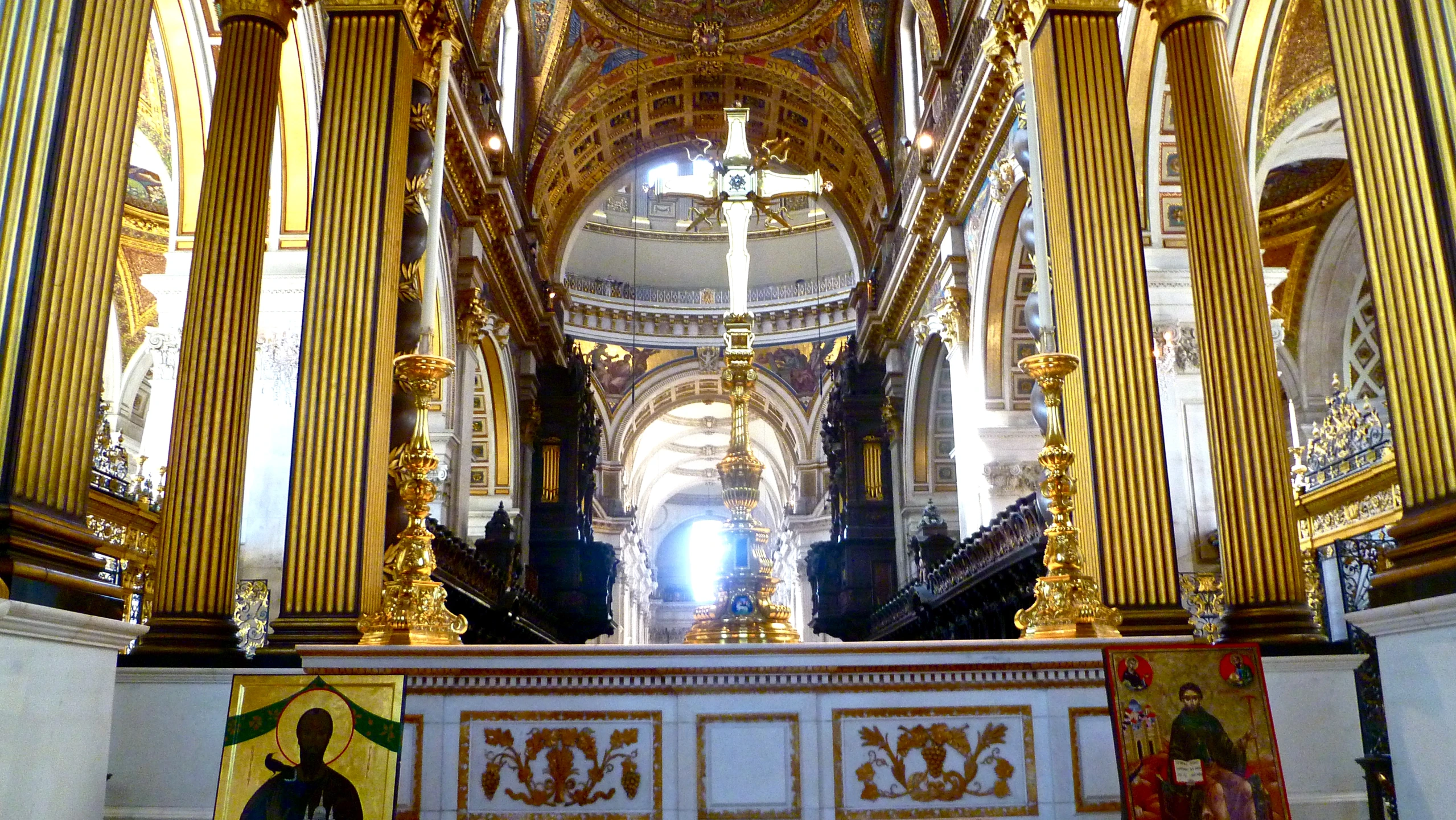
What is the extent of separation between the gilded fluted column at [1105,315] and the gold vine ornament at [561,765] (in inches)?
118

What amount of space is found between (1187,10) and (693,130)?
14.2 meters

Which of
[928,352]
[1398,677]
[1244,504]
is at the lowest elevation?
[1398,677]

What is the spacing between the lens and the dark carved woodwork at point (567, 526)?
19.4m

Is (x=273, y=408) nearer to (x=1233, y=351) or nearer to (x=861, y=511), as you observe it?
(x=1233, y=351)

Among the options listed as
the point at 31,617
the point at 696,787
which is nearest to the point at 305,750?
the point at 31,617

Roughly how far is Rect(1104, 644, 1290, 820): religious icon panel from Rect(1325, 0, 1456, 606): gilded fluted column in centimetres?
55

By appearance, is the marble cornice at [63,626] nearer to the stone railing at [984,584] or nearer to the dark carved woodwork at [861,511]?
the stone railing at [984,584]

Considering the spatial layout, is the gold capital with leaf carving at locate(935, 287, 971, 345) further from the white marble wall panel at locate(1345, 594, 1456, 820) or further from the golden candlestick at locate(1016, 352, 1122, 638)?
A: the white marble wall panel at locate(1345, 594, 1456, 820)

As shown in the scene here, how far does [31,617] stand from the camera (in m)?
3.17

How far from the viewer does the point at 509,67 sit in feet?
52.3

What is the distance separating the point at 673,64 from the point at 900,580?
900cm

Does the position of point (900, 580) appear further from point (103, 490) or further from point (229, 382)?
point (229, 382)

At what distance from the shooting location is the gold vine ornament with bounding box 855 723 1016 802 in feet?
12.5

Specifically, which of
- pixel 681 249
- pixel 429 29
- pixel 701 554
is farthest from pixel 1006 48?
pixel 701 554
